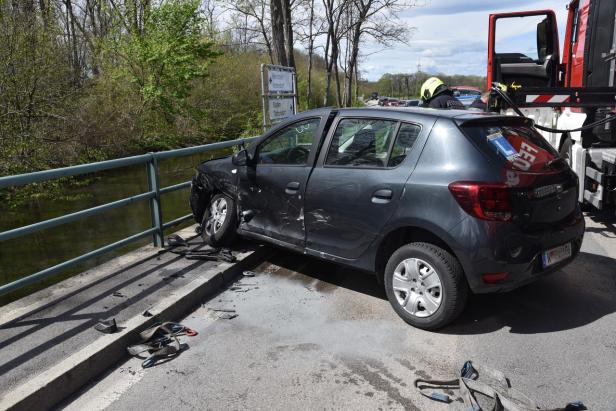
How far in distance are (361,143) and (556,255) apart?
1.81m

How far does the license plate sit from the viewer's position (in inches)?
152

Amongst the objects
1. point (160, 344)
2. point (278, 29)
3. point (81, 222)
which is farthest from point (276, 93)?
point (160, 344)

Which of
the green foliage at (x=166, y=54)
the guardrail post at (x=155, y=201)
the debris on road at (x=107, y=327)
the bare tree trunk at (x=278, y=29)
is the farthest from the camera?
the green foliage at (x=166, y=54)

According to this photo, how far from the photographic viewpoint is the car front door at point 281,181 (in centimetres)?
489

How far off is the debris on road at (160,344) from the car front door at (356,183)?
4.76 ft

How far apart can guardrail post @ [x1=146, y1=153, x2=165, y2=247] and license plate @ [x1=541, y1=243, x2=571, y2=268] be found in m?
3.97

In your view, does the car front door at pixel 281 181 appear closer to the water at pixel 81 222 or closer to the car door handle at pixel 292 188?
the car door handle at pixel 292 188

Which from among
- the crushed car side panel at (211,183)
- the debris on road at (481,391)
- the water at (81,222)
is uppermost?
the crushed car side panel at (211,183)

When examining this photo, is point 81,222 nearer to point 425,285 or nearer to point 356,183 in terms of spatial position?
point 356,183

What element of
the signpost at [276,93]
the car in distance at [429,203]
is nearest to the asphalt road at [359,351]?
the car in distance at [429,203]

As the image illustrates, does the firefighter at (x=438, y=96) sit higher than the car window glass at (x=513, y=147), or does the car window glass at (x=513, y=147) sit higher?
the firefighter at (x=438, y=96)

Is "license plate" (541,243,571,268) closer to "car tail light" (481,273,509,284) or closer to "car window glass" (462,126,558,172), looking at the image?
"car tail light" (481,273,509,284)

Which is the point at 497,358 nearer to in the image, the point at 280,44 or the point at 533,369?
the point at 533,369

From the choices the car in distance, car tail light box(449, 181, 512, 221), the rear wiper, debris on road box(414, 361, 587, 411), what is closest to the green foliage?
the car in distance
